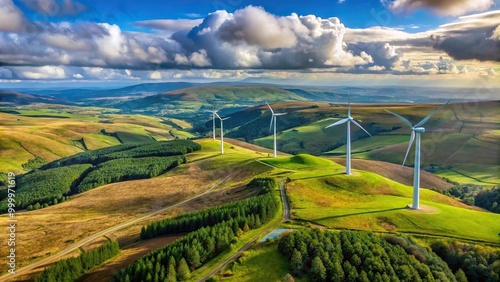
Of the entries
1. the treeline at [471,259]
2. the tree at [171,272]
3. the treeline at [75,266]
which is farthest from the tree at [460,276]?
the treeline at [75,266]

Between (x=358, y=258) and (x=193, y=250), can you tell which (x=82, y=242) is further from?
(x=358, y=258)

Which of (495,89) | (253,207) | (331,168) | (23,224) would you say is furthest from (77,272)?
(495,89)

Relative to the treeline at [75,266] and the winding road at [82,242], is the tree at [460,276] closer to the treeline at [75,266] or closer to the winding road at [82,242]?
A: the treeline at [75,266]

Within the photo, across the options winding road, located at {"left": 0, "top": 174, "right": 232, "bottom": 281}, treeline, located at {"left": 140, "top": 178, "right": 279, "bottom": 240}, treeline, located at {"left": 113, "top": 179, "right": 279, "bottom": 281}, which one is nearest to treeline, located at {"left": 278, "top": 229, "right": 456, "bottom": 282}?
treeline, located at {"left": 113, "top": 179, "right": 279, "bottom": 281}

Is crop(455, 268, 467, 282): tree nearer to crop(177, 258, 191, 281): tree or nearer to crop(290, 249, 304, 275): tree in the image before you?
crop(290, 249, 304, 275): tree

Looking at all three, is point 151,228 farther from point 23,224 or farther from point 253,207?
point 23,224

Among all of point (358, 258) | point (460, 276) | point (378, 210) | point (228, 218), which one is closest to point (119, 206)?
point (228, 218)
